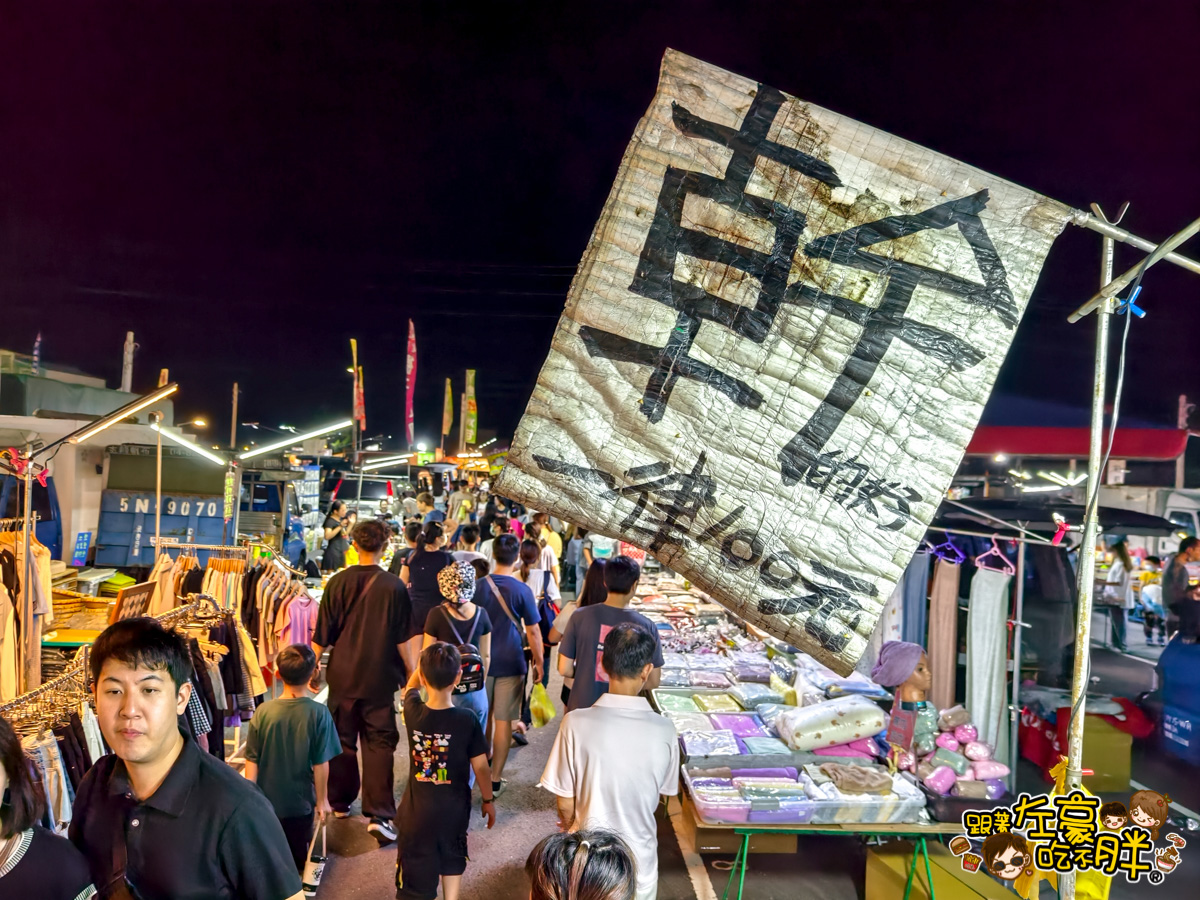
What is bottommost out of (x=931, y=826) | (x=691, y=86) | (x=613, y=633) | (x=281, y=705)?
(x=931, y=826)

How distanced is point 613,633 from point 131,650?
77.1 inches

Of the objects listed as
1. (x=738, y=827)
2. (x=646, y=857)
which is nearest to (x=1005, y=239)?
(x=646, y=857)

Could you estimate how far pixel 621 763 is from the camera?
10.2 ft

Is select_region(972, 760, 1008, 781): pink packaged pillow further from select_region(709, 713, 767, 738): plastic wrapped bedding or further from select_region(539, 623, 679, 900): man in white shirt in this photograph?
select_region(539, 623, 679, 900): man in white shirt

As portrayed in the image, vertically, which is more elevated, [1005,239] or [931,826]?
[1005,239]

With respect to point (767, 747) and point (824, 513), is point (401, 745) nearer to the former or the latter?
point (767, 747)

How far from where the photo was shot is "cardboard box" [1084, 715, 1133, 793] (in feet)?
19.1

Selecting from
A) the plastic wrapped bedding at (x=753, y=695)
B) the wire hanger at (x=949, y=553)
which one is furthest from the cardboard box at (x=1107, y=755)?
the plastic wrapped bedding at (x=753, y=695)

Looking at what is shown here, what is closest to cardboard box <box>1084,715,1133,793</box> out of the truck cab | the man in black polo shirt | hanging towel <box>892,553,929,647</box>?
hanging towel <box>892,553,929,647</box>

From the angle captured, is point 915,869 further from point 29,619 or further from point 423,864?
point 29,619

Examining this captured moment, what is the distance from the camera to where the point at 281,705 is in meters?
3.95

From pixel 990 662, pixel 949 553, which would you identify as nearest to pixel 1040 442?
pixel 949 553

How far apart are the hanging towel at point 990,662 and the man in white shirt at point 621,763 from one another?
3.51 metres

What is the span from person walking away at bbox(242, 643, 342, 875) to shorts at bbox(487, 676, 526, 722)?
1.95 m
